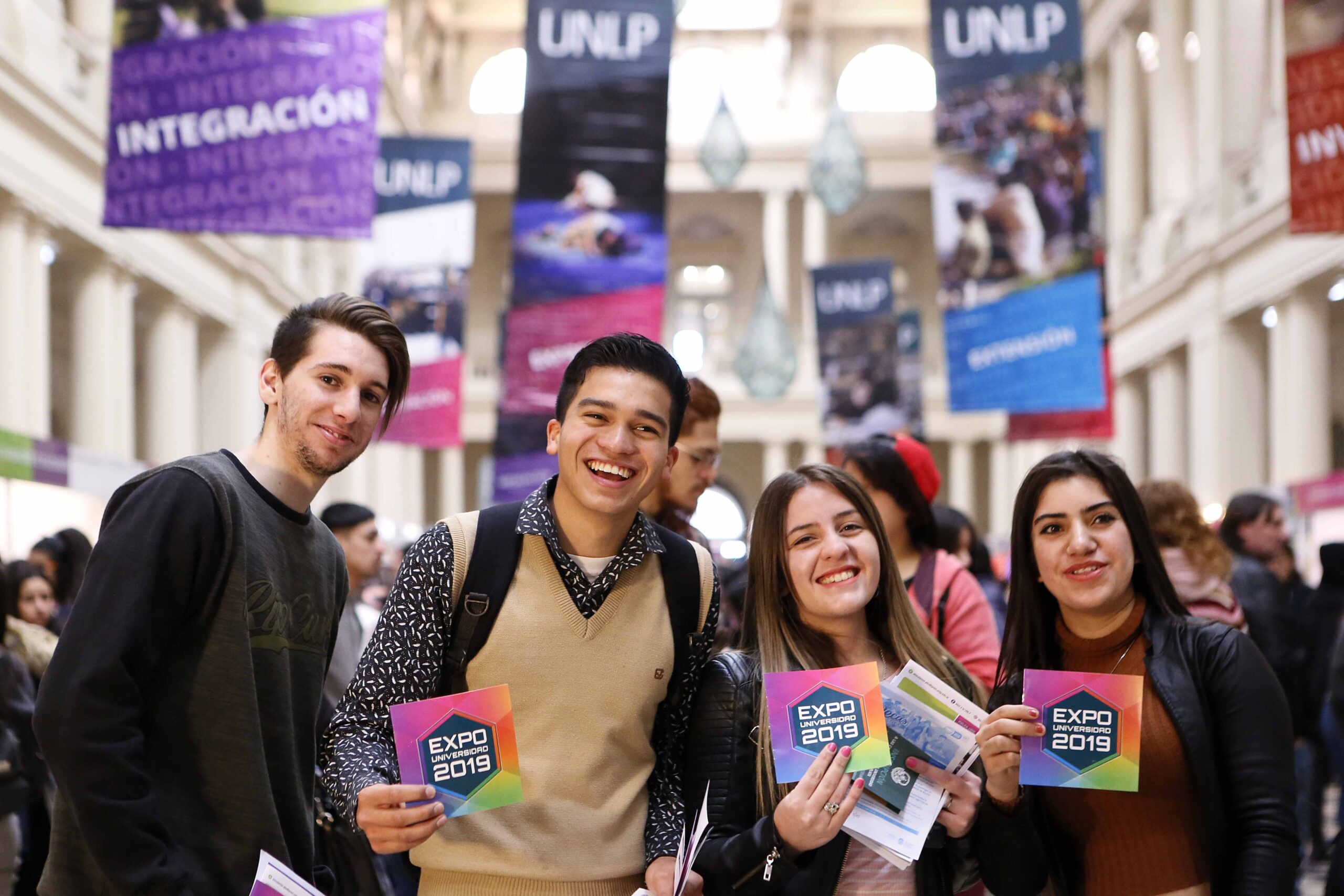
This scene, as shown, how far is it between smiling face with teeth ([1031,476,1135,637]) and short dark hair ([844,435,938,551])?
1197mm

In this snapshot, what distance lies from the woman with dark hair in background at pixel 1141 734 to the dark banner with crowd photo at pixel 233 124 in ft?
14.5

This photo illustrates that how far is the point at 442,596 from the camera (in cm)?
243

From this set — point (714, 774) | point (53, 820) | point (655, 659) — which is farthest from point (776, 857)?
point (53, 820)

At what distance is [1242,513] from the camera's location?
616cm

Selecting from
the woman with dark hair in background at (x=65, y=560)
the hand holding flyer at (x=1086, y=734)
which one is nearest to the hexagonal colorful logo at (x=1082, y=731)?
the hand holding flyer at (x=1086, y=734)

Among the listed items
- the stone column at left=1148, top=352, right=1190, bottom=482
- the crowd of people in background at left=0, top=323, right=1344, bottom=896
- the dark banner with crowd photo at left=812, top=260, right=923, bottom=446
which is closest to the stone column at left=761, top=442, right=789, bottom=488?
the stone column at left=1148, top=352, right=1190, bottom=482

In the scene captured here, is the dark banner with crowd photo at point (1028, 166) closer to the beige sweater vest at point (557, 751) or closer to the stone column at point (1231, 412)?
the beige sweater vest at point (557, 751)

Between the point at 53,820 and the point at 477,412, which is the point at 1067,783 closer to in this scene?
the point at 53,820

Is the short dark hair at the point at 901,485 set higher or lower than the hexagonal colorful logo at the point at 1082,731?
higher

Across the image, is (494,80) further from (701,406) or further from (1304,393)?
(701,406)

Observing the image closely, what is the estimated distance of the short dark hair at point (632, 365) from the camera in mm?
2559

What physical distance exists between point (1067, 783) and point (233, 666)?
1535mm

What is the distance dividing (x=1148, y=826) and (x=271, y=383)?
1.92 m

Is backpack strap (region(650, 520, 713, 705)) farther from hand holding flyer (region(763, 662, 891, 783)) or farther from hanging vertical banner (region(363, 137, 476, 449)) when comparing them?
hanging vertical banner (region(363, 137, 476, 449))
